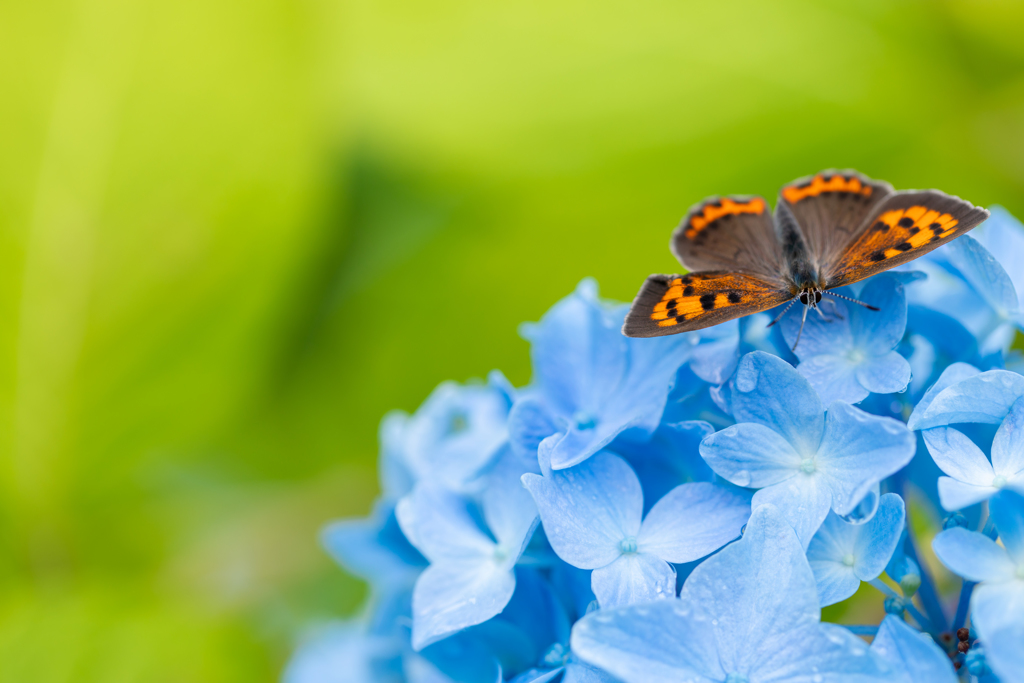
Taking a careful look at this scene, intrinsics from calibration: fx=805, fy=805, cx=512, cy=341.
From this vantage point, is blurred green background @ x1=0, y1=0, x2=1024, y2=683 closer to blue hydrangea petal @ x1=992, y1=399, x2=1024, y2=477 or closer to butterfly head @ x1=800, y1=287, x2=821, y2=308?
butterfly head @ x1=800, y1=287, x2=821, y2=308

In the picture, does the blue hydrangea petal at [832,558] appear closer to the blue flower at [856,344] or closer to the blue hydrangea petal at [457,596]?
the blue flower at [856,344]

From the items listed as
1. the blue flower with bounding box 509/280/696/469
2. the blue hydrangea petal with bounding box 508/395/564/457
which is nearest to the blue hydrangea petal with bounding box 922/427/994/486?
the blue flower with bounding box 509/280/696/469

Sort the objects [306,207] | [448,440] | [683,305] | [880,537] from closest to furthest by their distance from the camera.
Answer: [880,537], [683,305], [448,440], [306,207]

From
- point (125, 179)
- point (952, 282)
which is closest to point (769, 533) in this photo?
point (952, 282)

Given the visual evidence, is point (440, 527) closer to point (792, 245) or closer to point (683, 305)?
point (683, 305)

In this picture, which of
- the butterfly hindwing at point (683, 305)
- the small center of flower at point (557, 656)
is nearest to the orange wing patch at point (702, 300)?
the butterfly hindwing at point (683, 305)

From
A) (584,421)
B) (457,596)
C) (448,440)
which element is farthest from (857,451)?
(448,440)
